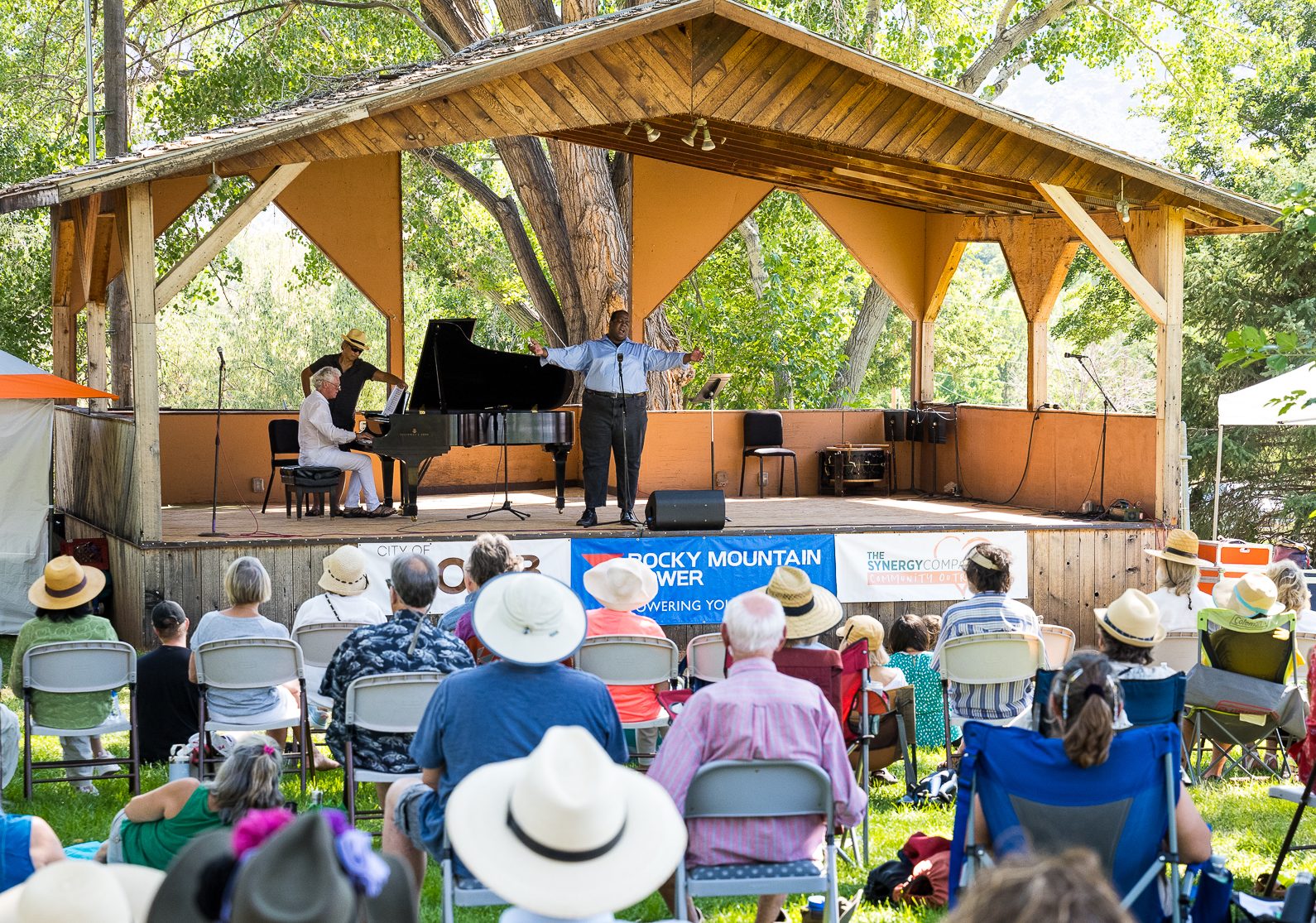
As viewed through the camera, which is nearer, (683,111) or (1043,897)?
(1043,897)

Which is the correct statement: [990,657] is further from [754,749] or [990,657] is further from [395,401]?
[395,401]

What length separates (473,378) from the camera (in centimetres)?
1127

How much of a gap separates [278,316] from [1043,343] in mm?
29523

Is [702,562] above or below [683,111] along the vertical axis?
below

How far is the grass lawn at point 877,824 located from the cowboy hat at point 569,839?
2467 millimetres

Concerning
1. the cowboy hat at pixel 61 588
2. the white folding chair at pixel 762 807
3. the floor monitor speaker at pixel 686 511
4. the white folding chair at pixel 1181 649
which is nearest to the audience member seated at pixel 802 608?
the white folding chair at pixel 762 807

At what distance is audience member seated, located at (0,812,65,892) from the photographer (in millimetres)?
3496

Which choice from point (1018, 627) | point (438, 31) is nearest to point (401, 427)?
point (1018, 627)

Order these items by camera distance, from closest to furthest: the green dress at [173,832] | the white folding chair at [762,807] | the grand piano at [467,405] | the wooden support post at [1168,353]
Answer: the green dress at [173,832]
the white folding chair at [762,807]
the grand piano at [467,405]
the wooden support post at [1168,353]

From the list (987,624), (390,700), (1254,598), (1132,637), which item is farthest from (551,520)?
(1132,637)

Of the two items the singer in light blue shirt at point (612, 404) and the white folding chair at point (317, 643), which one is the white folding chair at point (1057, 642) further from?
the singer in light blue shirt at point (612, 404)

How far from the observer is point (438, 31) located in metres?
19.3

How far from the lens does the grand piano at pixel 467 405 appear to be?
10969 millimetres

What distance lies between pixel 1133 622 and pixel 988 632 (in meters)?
1.32
